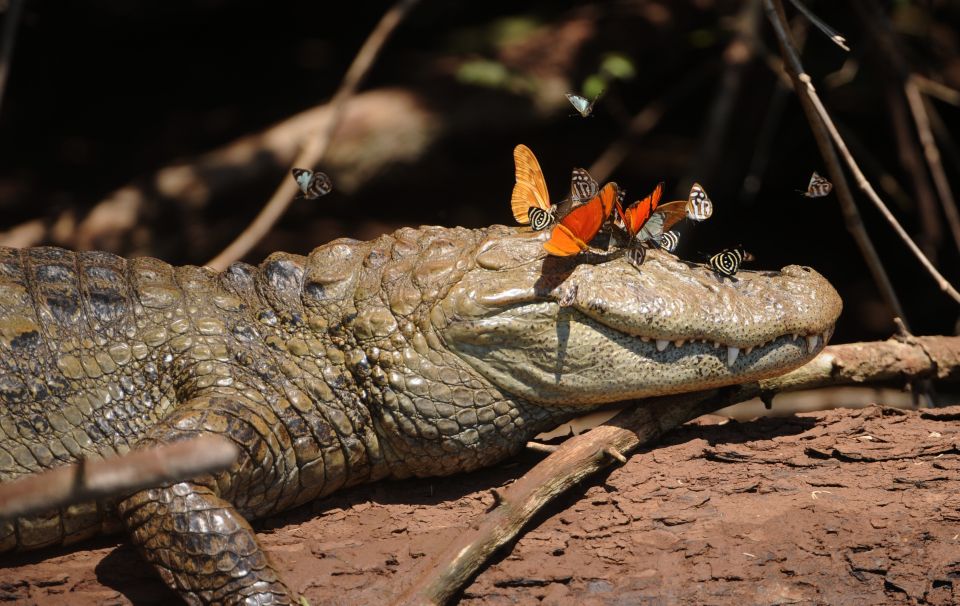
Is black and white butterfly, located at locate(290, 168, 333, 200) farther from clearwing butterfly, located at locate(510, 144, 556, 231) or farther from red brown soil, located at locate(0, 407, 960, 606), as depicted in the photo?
Result: red brown soil, located at locate(0, 407, 960, 606)

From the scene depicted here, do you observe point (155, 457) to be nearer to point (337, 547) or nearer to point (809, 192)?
point (337, 547)

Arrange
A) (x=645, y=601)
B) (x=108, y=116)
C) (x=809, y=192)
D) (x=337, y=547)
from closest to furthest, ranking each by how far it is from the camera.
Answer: (x=645, y=601) → (x=337, y=547) → (x=809, y=192) → (x=108, y=116)

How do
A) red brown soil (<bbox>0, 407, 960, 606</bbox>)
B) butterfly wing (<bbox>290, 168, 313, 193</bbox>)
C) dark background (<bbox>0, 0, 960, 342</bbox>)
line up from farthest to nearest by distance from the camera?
dark background (<bbox>0, 0, 960, 342</bbox>)
butterfly wing (<bbox>290, 168, 313, 193</bbox>)
red brown soil (<bbox>0, 407, 960, 606</bbox>)

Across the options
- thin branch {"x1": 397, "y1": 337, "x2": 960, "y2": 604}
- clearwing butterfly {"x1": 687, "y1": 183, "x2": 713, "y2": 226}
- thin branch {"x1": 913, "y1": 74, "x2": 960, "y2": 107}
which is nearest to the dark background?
thin branch {"x1": 913, "y1": 74, "x2": 960, "y2": 107}

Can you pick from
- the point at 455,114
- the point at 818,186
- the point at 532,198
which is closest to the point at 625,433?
the point at 532,198

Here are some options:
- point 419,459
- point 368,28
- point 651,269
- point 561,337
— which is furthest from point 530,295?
point 368,28

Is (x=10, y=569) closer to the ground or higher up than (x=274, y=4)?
closer to the ground

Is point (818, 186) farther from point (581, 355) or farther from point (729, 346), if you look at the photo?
point (581, 355)
